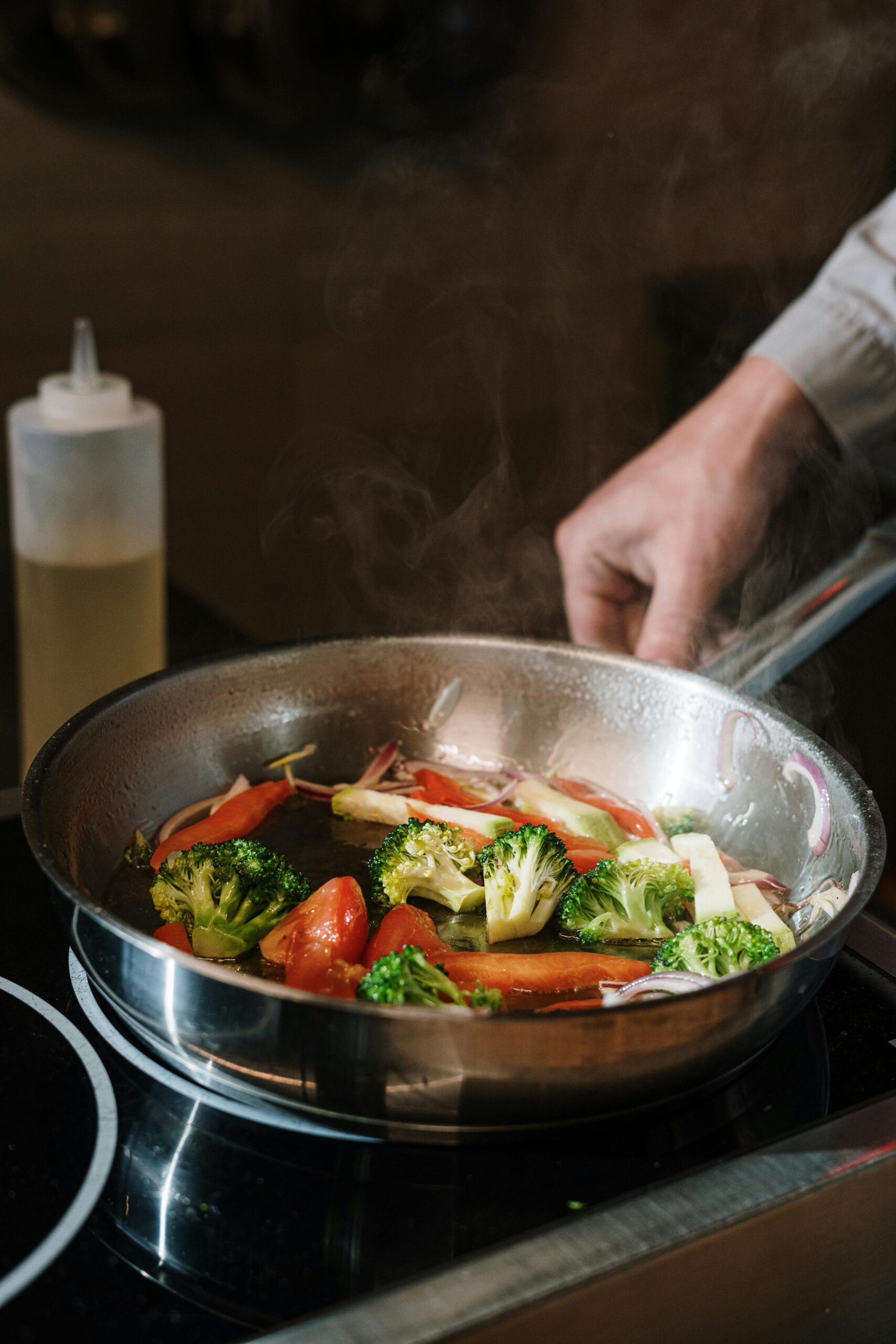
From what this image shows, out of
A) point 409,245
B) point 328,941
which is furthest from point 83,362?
point 409,245

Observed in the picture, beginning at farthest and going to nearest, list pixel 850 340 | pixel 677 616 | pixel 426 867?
pixel 850 340
pixel 677 616
pixel 426 867

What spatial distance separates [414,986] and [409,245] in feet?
10.1

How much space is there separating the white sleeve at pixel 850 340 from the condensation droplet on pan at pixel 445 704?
2.22 ft

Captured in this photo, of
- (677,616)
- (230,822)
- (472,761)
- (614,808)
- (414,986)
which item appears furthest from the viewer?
(677,616)

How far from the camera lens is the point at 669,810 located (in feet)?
4.25

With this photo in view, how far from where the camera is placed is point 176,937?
1.01 metres

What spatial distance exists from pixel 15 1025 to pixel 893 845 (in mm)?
1823

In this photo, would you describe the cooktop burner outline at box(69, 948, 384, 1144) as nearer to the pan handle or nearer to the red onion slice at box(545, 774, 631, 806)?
the red onion slice at box(545, 774, 631, 806)

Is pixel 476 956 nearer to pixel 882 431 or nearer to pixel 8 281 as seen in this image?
pixel 882 431

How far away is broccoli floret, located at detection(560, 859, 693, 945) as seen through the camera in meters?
1.06

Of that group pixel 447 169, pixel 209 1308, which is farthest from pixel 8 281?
pixel 209 1308

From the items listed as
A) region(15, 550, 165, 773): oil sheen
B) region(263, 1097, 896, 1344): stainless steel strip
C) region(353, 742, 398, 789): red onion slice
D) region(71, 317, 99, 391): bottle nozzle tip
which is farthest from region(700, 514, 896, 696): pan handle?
region(71, 317, 99, 391): bottle nozzle tip

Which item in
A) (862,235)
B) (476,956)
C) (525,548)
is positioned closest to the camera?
(476,956)

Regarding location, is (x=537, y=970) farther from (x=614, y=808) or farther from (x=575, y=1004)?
(x=614, y=808)
